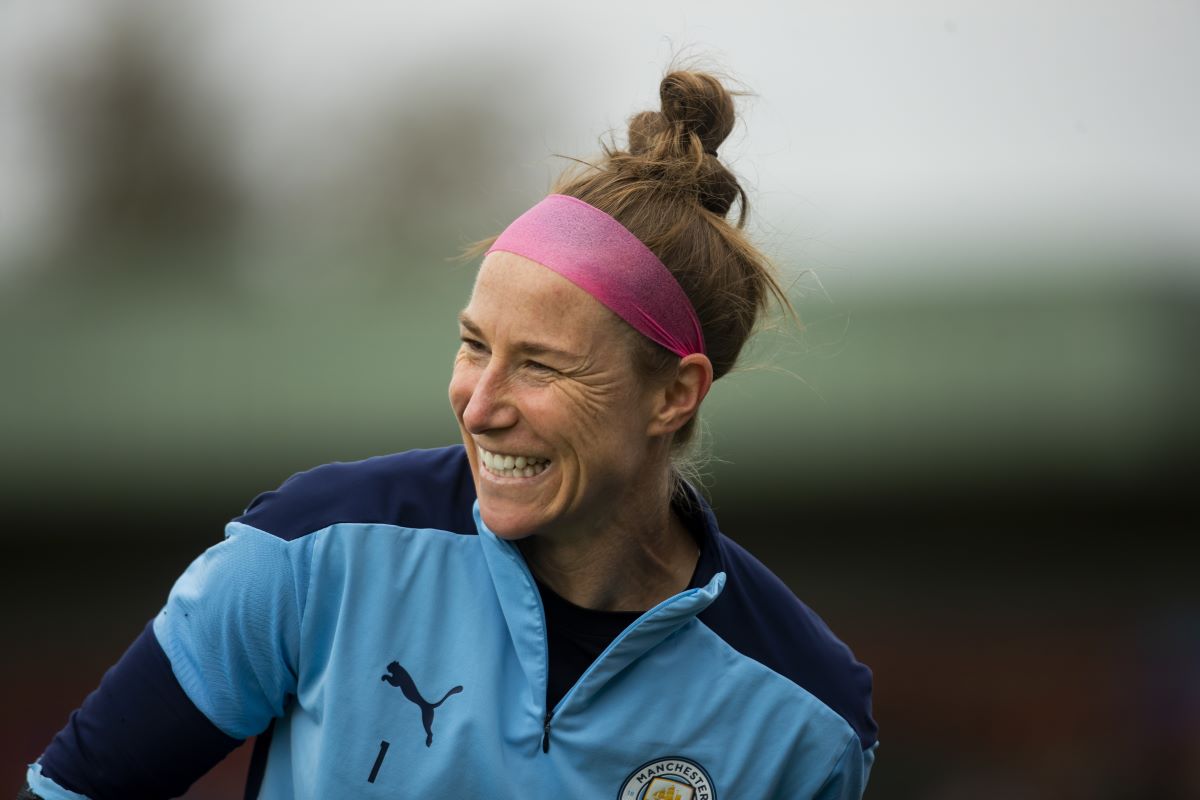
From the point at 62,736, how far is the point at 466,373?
0.92 m

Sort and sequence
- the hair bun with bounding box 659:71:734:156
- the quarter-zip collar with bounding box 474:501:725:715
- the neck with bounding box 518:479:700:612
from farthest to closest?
the hair bun with bounding box 659:71:734:156 < the neck with bounding box 518:479:700:612 < the quarter-zip collar with bounding box 474:501:725:715

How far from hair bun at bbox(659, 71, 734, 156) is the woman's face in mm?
519

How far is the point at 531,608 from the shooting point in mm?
2371

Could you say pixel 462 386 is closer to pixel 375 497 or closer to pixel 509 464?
pixel 509 464

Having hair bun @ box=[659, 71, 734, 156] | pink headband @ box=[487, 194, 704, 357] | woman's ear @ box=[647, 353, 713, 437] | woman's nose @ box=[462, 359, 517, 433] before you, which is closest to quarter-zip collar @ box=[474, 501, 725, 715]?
woman's nose @ box=[462, 359, 517, 433]

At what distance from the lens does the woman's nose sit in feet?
7.34

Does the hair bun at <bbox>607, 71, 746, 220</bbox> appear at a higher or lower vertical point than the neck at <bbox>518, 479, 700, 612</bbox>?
higher

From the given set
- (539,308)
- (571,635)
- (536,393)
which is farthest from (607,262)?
(571,635)

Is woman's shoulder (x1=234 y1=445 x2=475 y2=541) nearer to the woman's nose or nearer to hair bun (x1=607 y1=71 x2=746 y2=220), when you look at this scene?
the woman's nose

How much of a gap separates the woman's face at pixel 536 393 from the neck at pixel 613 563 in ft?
0.39

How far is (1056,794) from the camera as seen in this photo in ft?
23.0

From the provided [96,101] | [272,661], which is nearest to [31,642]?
[96,101]

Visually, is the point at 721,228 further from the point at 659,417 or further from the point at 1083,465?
the point at 1083,465

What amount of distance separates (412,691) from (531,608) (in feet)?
0.82
